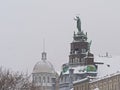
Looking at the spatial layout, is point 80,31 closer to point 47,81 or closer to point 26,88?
point 47,81

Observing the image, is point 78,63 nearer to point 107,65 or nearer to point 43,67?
point 107,65

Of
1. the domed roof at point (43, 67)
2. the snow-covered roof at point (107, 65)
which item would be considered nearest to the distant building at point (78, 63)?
the snow-covered roof at point (107, 65)

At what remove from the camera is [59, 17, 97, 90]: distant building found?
122438 mm

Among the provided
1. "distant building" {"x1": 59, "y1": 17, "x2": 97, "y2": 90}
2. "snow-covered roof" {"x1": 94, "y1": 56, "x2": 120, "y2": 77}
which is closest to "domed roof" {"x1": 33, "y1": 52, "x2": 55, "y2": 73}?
"distant building" {"x1": 59, "y1": 17, "x2": 97, "y2": 90}

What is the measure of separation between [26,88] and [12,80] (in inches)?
108

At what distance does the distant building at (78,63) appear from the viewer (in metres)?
122

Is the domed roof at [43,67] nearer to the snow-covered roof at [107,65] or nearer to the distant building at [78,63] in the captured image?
the distant building at [78,63]

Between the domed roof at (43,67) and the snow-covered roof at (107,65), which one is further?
the domed roof at (43,67)

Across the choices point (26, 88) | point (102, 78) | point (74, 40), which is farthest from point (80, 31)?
point (26, 88)

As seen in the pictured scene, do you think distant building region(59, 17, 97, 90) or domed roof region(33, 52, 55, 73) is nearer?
distant building region(59, 17, 97, 90)

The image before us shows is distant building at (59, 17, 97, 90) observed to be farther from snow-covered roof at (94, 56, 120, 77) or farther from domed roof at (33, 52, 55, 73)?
domed roof at (33, 52, 55, 73)

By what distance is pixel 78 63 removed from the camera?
12988cm

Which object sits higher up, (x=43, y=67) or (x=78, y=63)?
(x=43, y=67)

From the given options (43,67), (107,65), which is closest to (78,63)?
(107,65)
